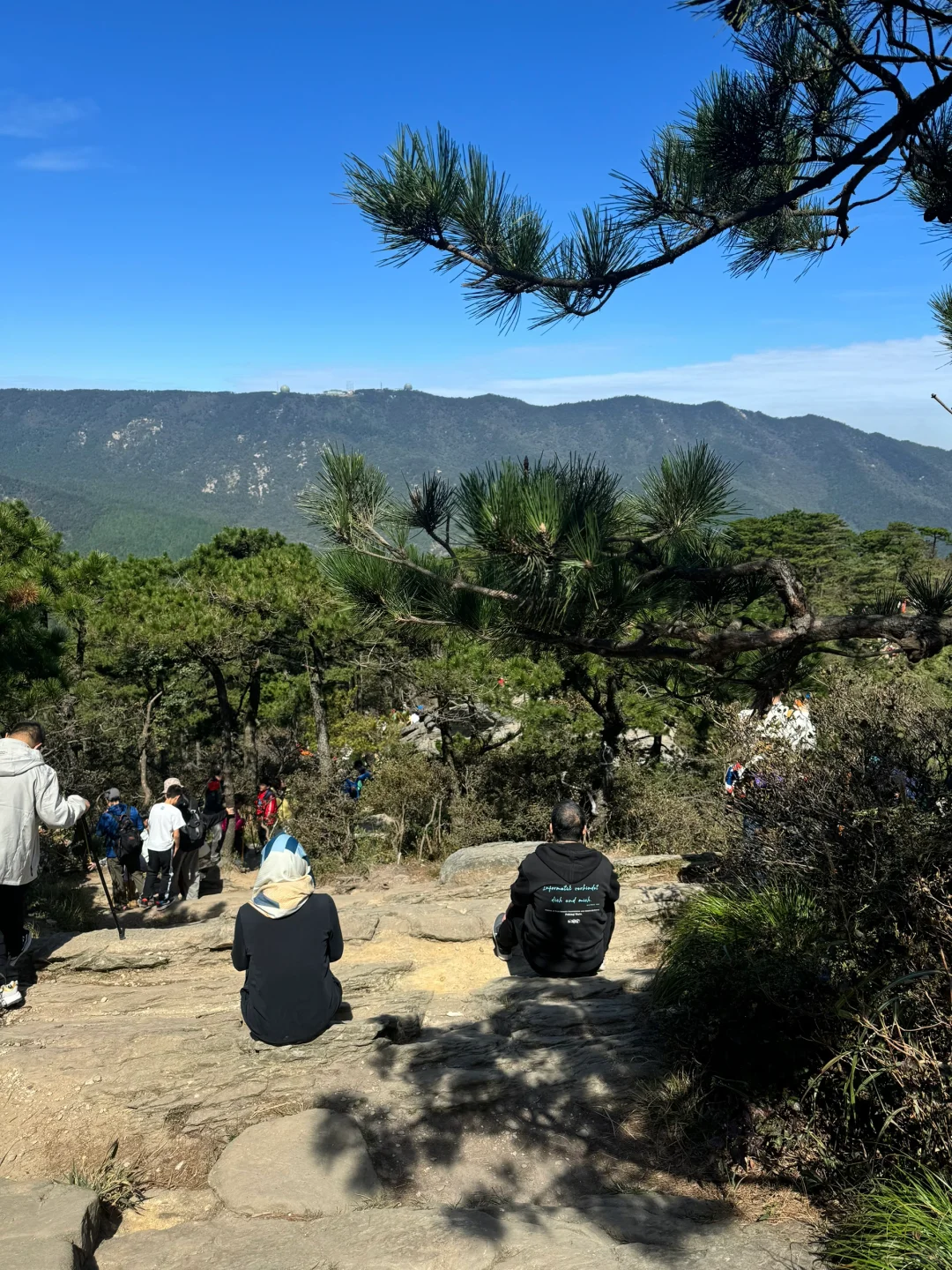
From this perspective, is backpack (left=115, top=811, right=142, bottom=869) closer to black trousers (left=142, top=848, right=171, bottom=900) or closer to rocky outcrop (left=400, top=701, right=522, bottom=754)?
black trousers (left=142, top=848, right=171, bottom=900)

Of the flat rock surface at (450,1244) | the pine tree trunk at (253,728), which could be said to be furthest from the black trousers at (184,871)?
the pine tree trunk at (253,728)

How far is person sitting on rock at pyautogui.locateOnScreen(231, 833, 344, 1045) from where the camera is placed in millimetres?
4348

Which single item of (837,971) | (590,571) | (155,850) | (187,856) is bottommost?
(187,856)

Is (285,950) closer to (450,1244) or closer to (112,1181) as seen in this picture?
(112,1181)

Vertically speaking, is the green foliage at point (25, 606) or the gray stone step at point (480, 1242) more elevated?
the green foliage at point (25, 606)

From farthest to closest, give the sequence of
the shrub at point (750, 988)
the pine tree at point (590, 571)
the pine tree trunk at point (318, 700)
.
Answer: the pine tree trunk at point (318, 700), the pine tree at point (590, 571), the shrub at point (750, 988)

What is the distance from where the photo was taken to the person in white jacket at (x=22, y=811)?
197 inches

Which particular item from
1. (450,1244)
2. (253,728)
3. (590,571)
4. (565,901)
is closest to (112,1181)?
(450,1244)

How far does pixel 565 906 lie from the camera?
16.7ft

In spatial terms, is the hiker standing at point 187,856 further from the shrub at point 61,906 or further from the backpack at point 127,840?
the shrub at point 61,906

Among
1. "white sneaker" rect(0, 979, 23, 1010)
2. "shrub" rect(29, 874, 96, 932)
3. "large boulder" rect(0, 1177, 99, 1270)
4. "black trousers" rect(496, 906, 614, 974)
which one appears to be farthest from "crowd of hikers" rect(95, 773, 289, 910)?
"large boulder" rect(0, 1177, 99, 1270)

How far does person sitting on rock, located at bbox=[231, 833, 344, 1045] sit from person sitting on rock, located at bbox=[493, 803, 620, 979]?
123 centimetres

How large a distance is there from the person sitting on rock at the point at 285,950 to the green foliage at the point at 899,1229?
8.17ft

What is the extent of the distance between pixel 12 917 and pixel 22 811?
79 centimetres
